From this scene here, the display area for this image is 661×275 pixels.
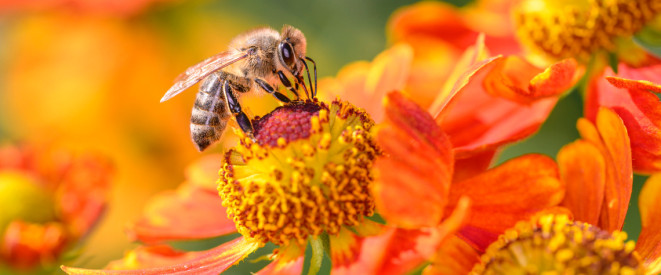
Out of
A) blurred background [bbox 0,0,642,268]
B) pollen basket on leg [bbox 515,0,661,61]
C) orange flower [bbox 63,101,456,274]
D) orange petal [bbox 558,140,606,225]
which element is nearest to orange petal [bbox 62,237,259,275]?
orange flower [bbox 63,101,456,274]

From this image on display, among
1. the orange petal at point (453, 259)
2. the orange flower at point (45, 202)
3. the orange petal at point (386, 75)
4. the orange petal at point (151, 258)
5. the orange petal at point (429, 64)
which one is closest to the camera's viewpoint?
the orange petal at point (453, 259)

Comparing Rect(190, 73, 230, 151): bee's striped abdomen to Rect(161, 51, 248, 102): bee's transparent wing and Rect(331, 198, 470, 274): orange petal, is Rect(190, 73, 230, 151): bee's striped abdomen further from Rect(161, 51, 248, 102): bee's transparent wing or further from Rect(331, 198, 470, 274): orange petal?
Rect(331, 198, 470, 274): orange petal

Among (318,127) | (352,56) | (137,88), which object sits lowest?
(318,127)

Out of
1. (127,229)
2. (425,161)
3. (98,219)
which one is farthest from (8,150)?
(425,161)

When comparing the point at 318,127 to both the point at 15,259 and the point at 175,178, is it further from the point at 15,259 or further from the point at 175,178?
the point at 175,178

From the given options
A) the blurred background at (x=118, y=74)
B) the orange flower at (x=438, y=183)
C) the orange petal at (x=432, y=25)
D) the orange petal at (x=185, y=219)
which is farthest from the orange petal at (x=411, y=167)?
the blurred background at (x=118, y=74)

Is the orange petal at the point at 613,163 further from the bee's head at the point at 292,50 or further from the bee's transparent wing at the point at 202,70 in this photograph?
the bee's transparent wing at the point at 202,70

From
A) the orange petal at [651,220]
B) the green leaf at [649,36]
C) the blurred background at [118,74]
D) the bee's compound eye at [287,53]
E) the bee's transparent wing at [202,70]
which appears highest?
the blurred background at [118,74]
